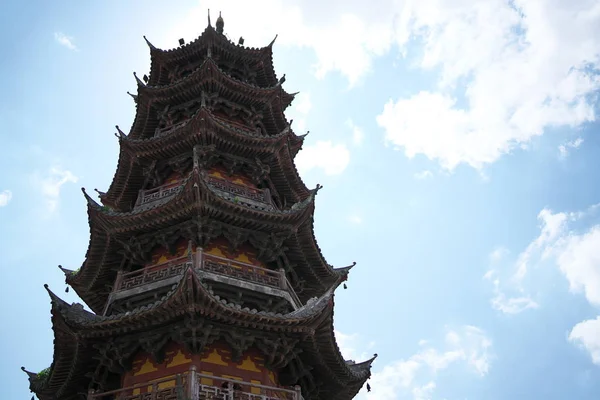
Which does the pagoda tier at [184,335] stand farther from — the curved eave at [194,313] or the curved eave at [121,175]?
the curved eave at [121,175]

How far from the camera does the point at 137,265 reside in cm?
1864

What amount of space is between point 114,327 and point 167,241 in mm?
4006

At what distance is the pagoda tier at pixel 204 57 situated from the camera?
88.3 ft

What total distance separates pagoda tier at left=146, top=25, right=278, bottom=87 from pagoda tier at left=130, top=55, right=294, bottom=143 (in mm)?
2816

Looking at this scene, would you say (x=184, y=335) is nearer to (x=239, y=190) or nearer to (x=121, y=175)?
(x=239, y=190)

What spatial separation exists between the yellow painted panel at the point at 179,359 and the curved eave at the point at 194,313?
39.1 inches

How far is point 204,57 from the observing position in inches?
1056

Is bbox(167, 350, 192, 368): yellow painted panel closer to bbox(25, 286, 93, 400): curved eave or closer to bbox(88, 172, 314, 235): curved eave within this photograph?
bbox(25, 286, 93, 400): curved eave

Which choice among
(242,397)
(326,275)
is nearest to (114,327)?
(242,397)

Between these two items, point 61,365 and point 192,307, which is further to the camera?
point 61,365

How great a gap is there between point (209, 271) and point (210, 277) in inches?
14.7

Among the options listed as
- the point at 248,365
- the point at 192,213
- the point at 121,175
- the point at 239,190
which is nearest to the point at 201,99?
the point at 121,175

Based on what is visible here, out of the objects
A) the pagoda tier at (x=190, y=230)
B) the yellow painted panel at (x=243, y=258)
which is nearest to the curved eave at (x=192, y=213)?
the pagoda tier at (x=190, y=230)

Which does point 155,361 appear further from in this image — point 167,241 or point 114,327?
point 167,241
